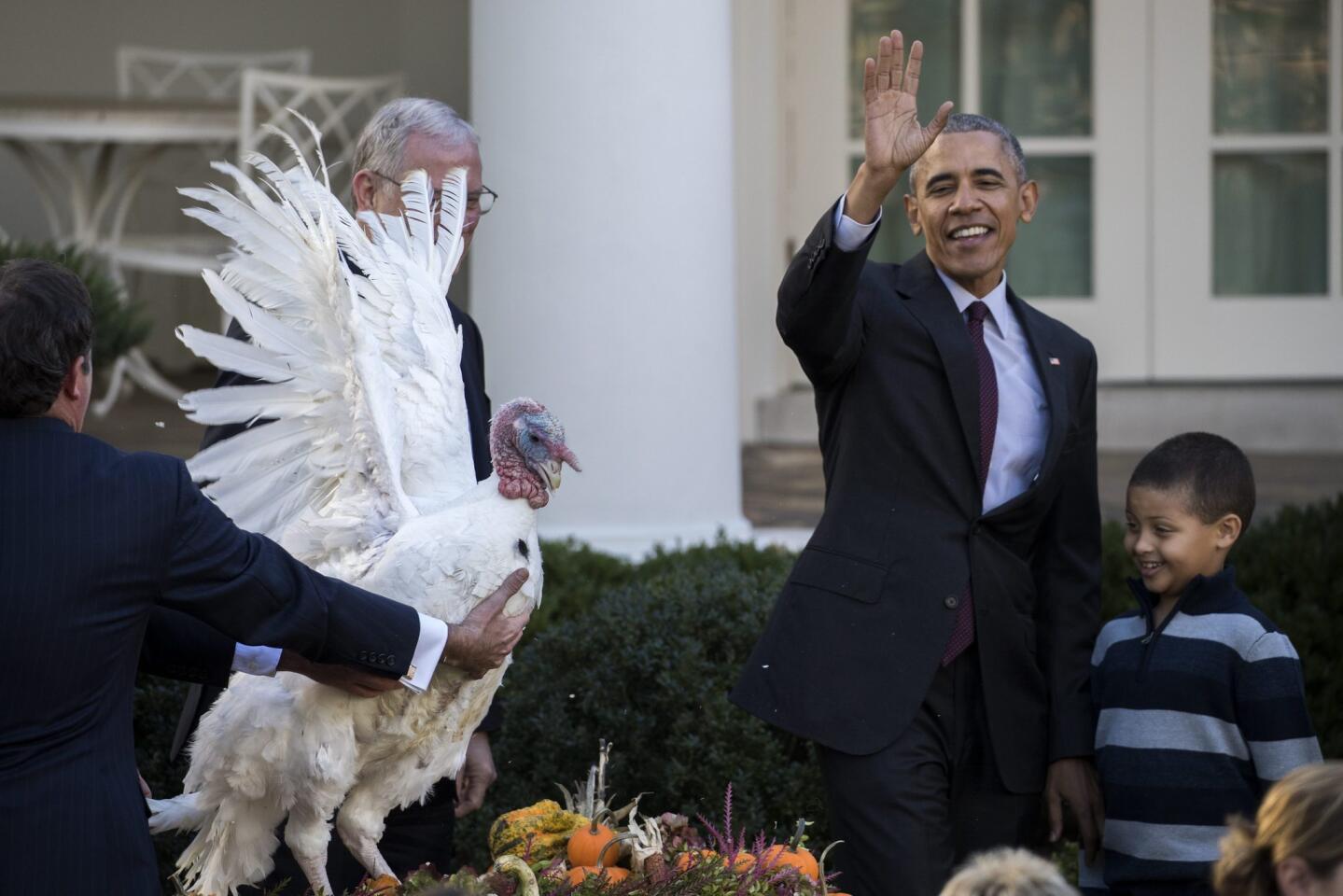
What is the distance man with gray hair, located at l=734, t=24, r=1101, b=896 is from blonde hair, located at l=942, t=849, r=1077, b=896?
1.28 m

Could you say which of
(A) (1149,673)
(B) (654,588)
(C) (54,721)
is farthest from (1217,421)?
(C) (54,721)

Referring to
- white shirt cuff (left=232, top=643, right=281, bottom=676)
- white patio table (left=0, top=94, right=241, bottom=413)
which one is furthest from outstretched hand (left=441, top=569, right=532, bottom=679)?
white patio table (left=0, top=94, right=241, bottom=413)

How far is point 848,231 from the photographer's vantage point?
10.0 ft

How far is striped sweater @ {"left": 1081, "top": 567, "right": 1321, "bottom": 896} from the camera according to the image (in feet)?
10.6

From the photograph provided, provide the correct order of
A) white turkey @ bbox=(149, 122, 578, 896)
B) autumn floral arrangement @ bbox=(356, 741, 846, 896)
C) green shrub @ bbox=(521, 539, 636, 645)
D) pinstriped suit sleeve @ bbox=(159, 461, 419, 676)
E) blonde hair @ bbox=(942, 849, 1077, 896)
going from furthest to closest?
green shrub @ bbox=(521, 539, 636, 645) < white turkey @ bbox=(149, 122, 578, 896) < autumn floral arrangement @ bbox=(356, 741, 846, 896) < pinstriped suit sleeve @ bbox=(159, 461, 419, 676) < blonde hair @ bbox=(942, 849, 1077, 896)

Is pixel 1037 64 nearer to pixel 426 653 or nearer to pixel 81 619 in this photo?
pixel 426 653

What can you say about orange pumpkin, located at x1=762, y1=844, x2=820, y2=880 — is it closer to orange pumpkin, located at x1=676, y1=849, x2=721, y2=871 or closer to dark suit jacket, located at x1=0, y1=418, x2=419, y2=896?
orange pumpkin, located at x1=676, y1=849, x2=721, y2=871

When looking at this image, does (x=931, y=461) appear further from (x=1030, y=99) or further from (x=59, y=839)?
(x=1030, y=99)

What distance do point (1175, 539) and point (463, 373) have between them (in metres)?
1.56

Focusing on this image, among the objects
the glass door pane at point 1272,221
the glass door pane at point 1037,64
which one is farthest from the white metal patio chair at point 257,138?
the glass door pane at point 1272,221

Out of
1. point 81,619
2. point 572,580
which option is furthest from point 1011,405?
point 572,580

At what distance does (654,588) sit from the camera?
15.8 feet

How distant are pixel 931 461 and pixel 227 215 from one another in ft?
5.16

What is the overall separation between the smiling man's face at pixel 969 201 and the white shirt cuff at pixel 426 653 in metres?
1.28
